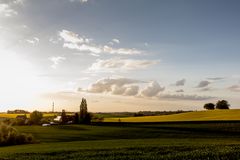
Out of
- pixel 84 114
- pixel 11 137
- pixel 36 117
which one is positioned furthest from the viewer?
pixel 36 117

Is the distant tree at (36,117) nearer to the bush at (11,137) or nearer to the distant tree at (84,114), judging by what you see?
the distant tree at (84,114)

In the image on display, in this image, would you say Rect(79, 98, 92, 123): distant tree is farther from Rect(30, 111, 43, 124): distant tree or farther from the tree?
the tree

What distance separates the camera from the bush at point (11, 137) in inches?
3010

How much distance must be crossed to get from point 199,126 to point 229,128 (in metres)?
9.60

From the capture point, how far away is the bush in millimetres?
76450

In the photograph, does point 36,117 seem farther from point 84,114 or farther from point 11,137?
point 11,137

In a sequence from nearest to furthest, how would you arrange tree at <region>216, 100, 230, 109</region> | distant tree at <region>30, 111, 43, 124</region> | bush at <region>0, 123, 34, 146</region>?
bush at <region>0, 123, 34, 146</region> < distant tree at <region>30, 111, 43, 124</region> < tree at <region>216, 100, 230, 109</region>

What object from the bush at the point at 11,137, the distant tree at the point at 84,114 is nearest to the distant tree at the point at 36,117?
the distant tree at the point at 84,114

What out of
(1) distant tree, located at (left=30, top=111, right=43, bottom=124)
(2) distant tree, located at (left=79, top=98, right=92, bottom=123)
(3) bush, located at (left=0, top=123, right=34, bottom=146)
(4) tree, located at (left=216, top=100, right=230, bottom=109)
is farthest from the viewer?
(4) tree, located at (left=216, top=100, right=230, bottom=109)

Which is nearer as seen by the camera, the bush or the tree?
the bush

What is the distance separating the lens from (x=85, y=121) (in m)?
141

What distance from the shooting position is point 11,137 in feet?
254

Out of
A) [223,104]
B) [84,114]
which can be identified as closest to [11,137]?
[84,114]

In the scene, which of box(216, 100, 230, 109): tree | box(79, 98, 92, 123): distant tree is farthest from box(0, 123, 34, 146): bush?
box(216, 100, 230, 109): tree
